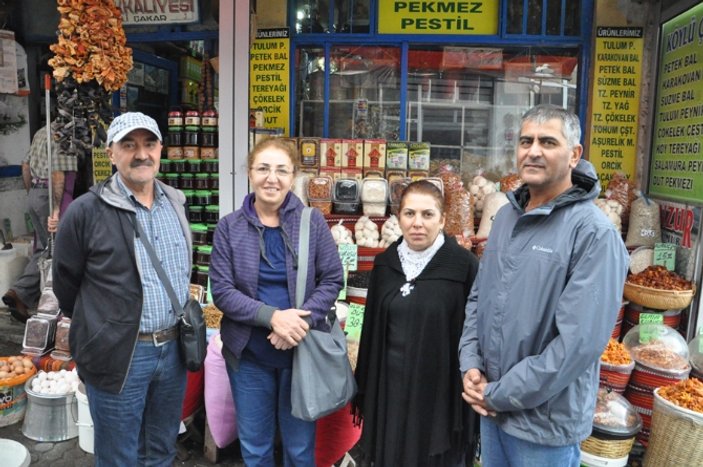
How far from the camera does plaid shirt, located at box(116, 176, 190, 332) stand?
7.44 feet

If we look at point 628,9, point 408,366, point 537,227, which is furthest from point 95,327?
point 628,9

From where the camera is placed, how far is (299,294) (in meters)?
2.36

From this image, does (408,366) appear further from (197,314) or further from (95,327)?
(95,327)

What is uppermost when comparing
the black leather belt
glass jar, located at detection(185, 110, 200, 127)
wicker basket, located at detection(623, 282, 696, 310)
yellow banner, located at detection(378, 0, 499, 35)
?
yellow banner, located at detection(378, 0, 499, 35)

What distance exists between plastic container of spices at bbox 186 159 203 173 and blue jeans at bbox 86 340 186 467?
2.90 metres

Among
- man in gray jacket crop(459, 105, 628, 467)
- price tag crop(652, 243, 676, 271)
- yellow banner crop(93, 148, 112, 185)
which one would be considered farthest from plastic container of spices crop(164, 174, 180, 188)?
price tag crop(652, 243, 676, 271)

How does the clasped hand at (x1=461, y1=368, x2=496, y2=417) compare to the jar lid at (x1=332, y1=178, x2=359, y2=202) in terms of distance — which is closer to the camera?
the clasped hand at (x1=461, y1=368, x2=496, y2=417)

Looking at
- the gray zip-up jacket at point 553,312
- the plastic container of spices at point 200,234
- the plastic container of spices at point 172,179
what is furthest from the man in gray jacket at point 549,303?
the plastic container of spices at point 172,179

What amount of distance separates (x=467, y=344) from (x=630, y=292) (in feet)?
7.99

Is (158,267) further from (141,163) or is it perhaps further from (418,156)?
(418,156)

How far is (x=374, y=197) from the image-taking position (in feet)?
14.6

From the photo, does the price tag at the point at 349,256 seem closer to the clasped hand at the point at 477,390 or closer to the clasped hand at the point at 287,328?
the clasped hand at the point at 287,328

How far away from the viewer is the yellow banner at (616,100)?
495 centimetres

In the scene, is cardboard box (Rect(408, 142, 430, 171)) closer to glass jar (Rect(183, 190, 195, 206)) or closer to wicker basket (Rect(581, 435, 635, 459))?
glass jar (Rect(183, 190, 195, 206))
